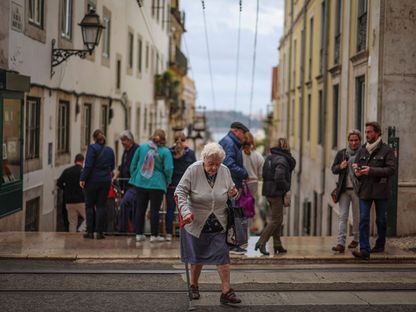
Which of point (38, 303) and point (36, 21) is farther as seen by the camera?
point (36, 21)

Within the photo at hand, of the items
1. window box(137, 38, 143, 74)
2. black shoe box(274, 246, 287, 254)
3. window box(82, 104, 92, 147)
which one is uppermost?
window box(137, 38, 143, 74)

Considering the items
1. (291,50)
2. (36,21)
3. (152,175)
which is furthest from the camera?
(291,50)

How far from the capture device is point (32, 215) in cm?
1451

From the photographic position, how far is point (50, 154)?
51.5 feet

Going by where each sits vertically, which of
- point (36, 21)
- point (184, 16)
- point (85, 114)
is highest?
point (184, 16)

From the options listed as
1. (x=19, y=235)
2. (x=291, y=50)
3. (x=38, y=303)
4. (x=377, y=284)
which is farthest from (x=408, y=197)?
(x=291, y=50)

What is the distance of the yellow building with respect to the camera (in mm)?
12594

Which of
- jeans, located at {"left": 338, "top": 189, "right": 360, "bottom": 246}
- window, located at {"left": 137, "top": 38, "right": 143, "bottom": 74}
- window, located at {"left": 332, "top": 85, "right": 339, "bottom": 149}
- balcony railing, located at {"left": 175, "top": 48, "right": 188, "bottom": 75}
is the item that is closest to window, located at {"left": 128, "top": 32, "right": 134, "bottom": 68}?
window, located at {"left": 137, "top": 38, "right": 143, "bottom": 74}

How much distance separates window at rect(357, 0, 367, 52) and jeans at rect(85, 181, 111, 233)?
659 cm

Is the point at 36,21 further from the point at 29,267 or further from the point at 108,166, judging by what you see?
the point at 29,267

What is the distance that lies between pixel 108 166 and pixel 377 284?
15.8 ft

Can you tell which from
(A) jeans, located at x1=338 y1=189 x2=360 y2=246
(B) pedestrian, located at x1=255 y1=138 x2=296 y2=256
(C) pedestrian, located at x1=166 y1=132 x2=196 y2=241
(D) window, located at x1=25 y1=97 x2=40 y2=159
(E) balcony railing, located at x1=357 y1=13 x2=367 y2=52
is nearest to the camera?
(B) pedestrian, located at x1=255 y1=138 x2=296 y2=256

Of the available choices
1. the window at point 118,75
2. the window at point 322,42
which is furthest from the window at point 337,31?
the window at point 118,75

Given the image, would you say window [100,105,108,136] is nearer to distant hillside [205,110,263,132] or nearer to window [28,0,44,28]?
window [28,0,44,28]
